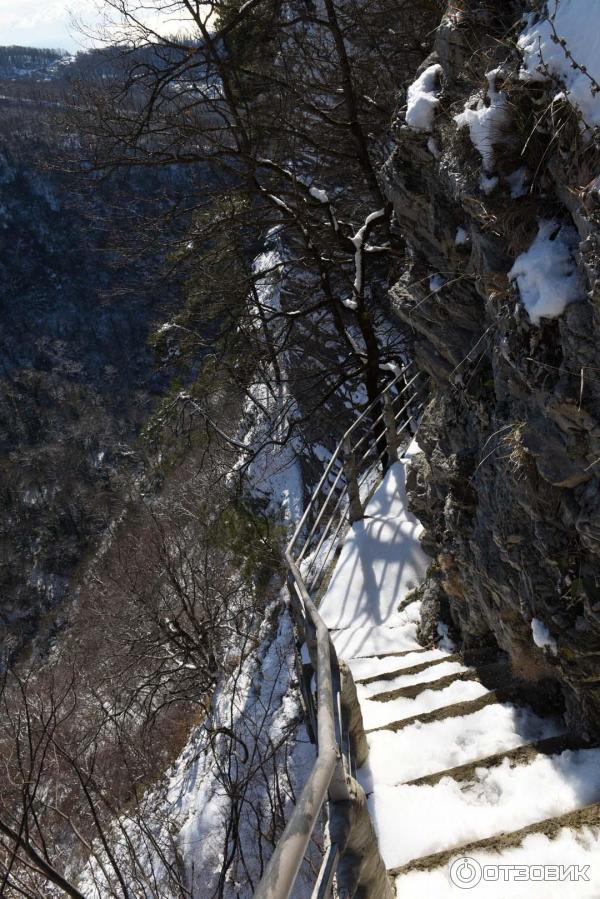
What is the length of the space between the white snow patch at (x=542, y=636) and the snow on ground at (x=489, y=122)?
2.67m

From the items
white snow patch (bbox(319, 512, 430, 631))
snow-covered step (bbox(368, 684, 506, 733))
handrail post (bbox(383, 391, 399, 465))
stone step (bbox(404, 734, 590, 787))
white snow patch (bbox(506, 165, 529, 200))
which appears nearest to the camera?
stone step (bbox(404, 734, 590, 787))

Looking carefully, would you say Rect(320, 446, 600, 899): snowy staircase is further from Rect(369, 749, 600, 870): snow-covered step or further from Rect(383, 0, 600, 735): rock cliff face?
Rect(383, 0, 600, 735): rock cliff face

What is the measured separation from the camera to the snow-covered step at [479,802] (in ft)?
8.66

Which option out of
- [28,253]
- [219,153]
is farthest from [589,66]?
[28,253]

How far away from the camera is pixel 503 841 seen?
2.47 metres

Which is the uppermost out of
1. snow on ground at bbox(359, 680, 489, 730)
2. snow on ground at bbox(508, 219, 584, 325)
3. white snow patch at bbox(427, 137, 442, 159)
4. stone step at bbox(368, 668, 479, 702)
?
white snow patch at bbox(427, 137, 442, 159)

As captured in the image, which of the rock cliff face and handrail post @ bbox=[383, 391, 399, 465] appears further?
handrail post @ bbox=[383, 391, 399, 465]

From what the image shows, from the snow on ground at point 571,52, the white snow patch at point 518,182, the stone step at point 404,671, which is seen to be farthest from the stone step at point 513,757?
the snow on ground at point 571,52

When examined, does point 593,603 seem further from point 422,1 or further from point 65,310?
point 65,310

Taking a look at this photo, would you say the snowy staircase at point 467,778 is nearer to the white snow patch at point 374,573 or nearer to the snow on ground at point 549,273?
the white snow patch at point 374,573

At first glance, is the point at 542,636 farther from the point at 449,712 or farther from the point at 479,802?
Answer: the point at 479,802

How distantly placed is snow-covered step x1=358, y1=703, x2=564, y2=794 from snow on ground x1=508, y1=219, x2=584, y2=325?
242 cm

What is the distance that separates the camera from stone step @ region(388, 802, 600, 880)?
96.8 inches

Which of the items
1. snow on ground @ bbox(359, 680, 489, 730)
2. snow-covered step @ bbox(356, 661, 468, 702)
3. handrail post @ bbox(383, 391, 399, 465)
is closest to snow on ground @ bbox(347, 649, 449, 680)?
snow-covered step @ bbox(356, 661, 468, 702)
